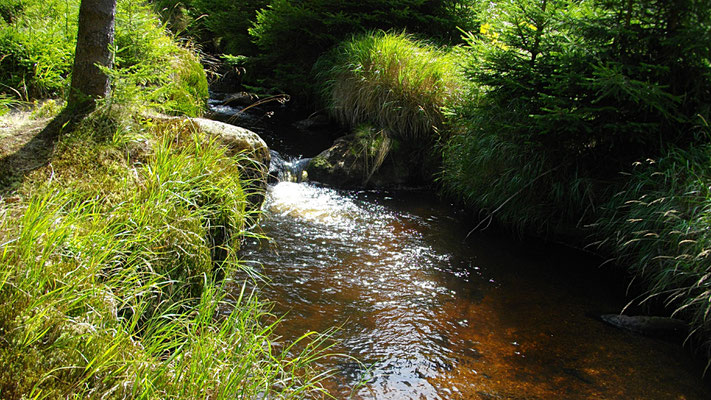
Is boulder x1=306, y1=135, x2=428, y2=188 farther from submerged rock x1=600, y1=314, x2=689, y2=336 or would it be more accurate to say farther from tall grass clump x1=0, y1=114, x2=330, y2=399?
submerged rock x1=600, y1=314, x2=689, y2=336

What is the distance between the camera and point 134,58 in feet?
16.7

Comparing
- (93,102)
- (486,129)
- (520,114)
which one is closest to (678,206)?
(520,114)

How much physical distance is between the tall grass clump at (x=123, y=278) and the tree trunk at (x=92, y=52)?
0.24 metres

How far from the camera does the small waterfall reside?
6.91 meters

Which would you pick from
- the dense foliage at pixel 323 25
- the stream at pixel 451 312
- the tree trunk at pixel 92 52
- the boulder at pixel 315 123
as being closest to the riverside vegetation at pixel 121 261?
the tree trunk at pixel 92 52

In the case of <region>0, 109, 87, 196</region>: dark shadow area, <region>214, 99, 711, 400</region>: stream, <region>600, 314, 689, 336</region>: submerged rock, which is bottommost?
<region>214, 99, 711, 400</region>: stream

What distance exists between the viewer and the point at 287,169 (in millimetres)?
7148

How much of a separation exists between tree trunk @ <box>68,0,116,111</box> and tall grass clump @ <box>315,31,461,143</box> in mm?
4256

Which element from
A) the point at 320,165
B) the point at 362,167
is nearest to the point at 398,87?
the point at 362,167

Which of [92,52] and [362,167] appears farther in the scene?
[362,167]

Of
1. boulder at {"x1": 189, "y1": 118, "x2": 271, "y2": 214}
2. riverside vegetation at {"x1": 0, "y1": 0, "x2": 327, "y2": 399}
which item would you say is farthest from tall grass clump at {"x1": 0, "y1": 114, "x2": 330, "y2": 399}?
boulder at {"x1": 189, "y1": 118, "x2": 271, "y2": 214}

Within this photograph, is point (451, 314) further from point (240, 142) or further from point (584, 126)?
point (240, 142)

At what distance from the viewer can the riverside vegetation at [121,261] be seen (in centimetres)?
192

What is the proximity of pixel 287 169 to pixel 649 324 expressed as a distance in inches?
196
